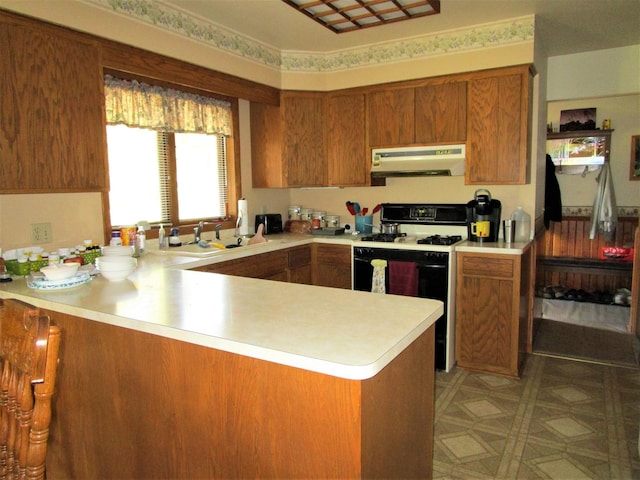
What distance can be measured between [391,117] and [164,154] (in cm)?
187

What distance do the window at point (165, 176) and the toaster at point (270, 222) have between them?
33cm

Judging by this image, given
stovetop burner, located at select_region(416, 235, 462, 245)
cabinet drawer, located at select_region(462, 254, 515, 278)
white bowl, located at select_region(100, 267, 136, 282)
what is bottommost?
cabinet drawer, located at select_region(462, 254, 515, 278)

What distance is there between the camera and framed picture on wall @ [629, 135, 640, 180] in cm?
546

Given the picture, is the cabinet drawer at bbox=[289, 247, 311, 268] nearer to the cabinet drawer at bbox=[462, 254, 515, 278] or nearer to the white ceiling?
the cabinet drawer at bbox=[462, 254, 515, 278]

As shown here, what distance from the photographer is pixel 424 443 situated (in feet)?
5.09

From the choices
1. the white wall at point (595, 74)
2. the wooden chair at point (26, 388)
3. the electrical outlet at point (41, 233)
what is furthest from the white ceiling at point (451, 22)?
the wooden chair at point (26, 388)

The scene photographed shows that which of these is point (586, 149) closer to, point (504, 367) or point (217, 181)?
point (504, 367)

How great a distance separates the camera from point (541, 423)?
2.65 metres

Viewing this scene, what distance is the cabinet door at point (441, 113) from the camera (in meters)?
3.58

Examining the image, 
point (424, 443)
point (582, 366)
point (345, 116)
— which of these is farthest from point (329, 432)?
point (345, 116)

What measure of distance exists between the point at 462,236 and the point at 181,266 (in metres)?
2.37

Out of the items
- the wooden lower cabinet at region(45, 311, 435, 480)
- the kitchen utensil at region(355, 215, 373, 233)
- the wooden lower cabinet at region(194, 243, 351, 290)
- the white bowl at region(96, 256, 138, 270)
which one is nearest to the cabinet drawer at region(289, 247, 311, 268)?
the wooden lower cabinet at region(194, 243, 351, 290)

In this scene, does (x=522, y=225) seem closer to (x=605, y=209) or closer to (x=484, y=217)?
(x=484, y=217)

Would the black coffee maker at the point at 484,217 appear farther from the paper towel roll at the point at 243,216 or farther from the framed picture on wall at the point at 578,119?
the framed picture on wall at the point at 578,119
